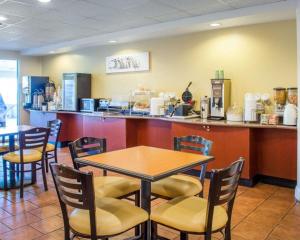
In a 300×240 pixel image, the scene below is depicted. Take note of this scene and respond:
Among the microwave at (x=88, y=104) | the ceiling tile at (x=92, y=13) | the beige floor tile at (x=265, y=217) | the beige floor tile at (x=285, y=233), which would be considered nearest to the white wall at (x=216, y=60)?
the microwave at (x=88, y=104)

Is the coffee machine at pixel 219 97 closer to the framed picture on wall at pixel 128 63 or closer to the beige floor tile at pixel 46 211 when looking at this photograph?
the framed picture on wall at pixel 128 63

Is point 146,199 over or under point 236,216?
over

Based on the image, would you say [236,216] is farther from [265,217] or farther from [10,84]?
[10,84]

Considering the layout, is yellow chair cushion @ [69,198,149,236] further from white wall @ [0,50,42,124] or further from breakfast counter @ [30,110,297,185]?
white wall @ [0,50,42,124]

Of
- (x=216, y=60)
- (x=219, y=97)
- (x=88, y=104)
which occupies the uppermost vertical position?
(x=216, y=60)

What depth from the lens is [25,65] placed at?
827 cm

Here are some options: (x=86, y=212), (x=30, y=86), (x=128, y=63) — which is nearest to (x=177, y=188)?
(x=86, y=212)

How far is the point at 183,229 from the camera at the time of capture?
6.41 feet

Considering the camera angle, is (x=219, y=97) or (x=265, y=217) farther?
(x=219, y=97)

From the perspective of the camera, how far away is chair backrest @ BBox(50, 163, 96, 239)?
5.97 ft

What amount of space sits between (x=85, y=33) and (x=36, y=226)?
12.8ft

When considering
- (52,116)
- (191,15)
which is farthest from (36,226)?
(52,116)

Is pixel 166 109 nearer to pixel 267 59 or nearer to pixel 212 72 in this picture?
pixel 212 72

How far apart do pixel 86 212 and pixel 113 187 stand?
54 centimetres
